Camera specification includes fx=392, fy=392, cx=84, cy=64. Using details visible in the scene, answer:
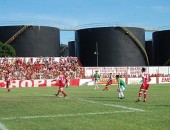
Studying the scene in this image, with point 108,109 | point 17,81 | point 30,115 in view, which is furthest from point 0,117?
point 17,81

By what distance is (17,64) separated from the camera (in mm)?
57219

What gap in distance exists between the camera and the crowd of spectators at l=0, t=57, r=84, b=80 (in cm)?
5399

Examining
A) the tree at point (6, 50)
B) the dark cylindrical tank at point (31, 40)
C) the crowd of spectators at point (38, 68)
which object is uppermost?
the dark cylindrical tank at point (31, 40)

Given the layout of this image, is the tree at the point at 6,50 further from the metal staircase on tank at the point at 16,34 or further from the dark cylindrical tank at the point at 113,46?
the dark cylindrical tank at the point at 113,46

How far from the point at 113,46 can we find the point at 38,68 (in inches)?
1004

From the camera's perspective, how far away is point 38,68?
190 feet

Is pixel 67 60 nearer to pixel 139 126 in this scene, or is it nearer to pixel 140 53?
pixel 140 53

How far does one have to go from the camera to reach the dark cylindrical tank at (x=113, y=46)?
79.4 m

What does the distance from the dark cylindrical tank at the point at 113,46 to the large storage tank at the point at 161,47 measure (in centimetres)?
811

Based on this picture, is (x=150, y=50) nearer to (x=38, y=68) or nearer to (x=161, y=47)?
(x=161, y=47)

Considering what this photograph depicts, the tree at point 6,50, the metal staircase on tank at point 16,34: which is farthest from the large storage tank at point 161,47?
the tree at point 6,50

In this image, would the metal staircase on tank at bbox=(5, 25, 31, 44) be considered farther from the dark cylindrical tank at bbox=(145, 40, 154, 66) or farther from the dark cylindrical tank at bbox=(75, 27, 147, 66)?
the dark cylindrical tank at bbox=(145, 40, 154, 66)

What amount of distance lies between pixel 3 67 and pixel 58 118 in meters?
43.5

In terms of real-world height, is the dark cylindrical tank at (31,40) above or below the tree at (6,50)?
above
